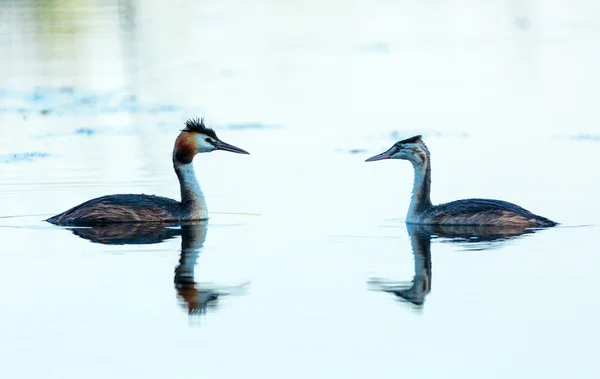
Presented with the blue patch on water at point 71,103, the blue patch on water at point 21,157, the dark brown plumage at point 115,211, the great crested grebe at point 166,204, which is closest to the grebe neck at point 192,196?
the great crested grebe at point 166,204

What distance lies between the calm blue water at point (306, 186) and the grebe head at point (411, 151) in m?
0.55

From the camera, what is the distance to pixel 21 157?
59.8ft

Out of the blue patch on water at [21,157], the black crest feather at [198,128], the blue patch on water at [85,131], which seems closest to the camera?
the black crest feather at [198,128]

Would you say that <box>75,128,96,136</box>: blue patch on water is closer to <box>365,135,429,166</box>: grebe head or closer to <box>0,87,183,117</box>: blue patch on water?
<box>0,87,183,117</box>: blue patch on water

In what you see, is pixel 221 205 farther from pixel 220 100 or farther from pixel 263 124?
pixel 220 100

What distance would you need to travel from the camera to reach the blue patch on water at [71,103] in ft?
76.1

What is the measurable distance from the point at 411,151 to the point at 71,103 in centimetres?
1085

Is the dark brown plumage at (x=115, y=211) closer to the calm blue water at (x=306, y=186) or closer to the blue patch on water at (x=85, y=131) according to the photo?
the calm blue water at (x=306, y=186)

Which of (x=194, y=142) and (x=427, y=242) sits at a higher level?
(x=194, y=142)

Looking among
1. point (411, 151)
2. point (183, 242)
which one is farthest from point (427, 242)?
point (183, 242)

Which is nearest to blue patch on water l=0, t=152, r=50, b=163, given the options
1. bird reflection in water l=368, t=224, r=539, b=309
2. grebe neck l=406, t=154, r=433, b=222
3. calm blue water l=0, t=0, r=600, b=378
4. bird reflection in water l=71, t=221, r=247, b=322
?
calm blue water l=0, t=0, r=600, b=378

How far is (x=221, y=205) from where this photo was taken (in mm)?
15211

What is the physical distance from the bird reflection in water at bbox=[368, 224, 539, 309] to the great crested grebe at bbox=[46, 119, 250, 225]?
2.31m

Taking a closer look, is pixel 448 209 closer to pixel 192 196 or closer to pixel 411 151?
pixel 411 151
